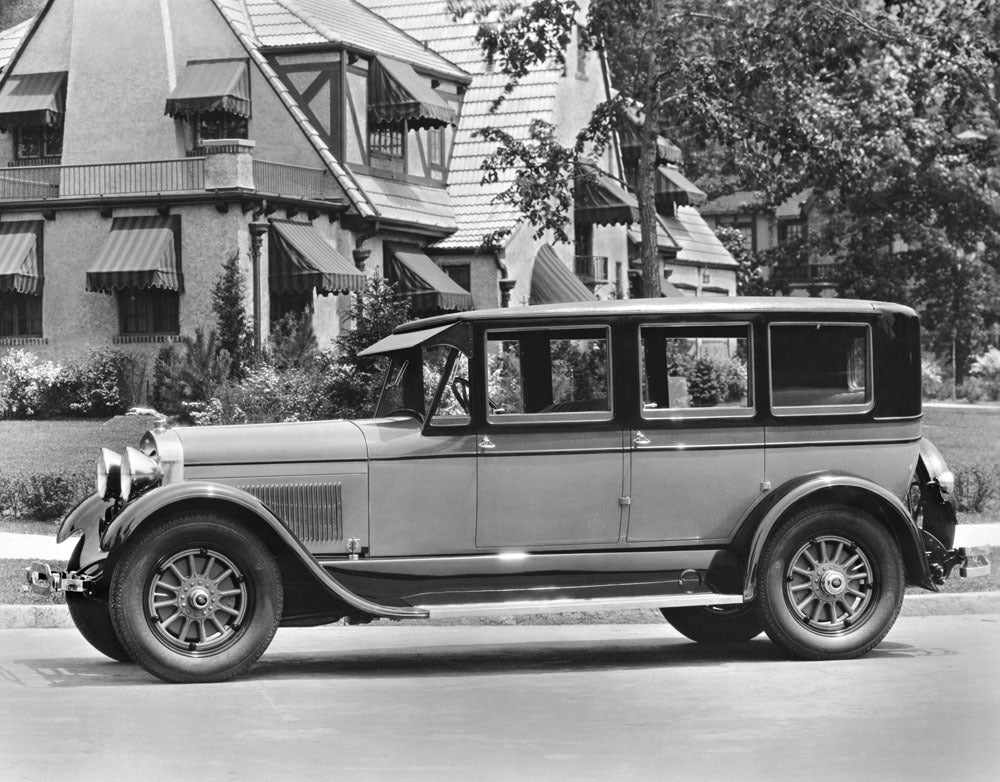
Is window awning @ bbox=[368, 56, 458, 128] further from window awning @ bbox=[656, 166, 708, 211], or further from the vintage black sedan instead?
the vintage black sedan

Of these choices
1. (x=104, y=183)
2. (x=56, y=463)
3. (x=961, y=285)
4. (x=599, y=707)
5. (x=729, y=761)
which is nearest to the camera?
(x=729, y=761)

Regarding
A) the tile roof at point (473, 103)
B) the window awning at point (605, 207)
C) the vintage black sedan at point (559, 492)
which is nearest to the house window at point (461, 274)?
the tile roof at point (473, 103)

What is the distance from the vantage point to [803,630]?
1026 centimetres

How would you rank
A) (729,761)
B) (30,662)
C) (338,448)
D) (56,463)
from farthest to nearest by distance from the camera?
(56,463)
(30,662)
(338,448)
(729,761)

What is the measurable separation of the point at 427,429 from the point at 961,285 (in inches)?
2369

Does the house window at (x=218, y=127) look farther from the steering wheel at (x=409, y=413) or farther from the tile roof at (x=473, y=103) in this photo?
the steering wheel at (x=409, y=413)

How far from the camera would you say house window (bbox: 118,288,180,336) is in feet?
116

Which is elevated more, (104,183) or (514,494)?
(104,183)

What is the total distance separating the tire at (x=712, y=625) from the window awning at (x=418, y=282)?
87.7ft

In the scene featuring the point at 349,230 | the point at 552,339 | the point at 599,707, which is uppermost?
the point at 349,230

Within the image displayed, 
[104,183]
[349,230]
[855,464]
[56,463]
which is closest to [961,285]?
[349,230]

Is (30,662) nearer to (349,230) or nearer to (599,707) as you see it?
(599,707)

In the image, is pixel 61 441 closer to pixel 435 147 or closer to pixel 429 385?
pixel 435 147

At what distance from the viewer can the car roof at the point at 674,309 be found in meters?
10.2
